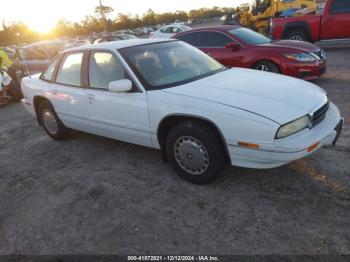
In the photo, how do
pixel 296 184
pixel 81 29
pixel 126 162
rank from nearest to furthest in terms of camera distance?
pixel 296 184 < pixel 126 162 < pixel 81 29

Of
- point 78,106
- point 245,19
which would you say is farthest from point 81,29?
point 78,106

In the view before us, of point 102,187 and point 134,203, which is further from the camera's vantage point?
point 102,187

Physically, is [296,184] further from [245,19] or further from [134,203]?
[245,19]

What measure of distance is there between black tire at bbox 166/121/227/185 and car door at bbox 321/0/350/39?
10456 millimetres

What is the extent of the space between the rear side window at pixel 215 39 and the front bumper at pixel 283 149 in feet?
16.4

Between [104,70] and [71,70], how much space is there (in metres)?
0.81

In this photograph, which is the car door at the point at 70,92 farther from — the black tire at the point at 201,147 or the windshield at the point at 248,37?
the windshield at the point at 248,37

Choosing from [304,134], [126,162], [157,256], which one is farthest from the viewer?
[126,162]

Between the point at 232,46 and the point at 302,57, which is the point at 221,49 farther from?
the point at 302,57

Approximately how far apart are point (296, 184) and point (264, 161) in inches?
26.1

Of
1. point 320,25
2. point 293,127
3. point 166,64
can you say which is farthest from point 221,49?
point 320,25

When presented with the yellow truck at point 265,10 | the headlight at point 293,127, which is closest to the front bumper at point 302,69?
the headlight at point 293,127

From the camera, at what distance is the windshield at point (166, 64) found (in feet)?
13.0

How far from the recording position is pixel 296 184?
3611mm
